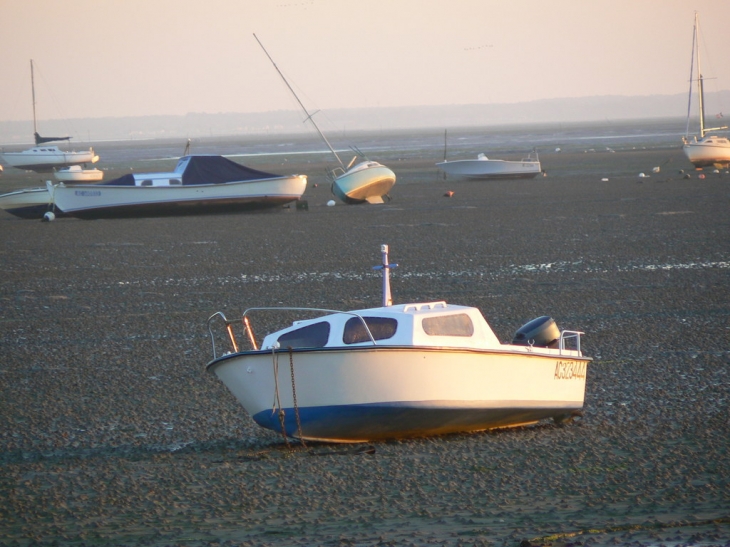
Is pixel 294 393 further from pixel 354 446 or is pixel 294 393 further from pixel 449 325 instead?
pixel 449 325

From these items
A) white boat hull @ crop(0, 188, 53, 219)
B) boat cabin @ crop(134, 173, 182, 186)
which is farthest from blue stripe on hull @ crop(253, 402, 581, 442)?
white boat hull @ crop(0, 188, 53, 219)

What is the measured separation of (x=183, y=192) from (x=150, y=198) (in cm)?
101

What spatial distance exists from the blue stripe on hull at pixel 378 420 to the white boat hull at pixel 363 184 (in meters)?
23.7

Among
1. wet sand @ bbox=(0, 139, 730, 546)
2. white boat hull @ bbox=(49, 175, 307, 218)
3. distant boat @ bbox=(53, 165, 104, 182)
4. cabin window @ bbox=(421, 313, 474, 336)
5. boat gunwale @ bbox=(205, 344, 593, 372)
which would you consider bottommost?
wet sand @ bbox=(0, 139, 730, 546)

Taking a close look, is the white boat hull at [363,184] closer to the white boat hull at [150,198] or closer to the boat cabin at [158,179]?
the white boat hull at [150,198]

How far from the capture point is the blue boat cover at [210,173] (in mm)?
29750

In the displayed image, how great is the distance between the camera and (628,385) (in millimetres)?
10148

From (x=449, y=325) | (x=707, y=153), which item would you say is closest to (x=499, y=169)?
(x=707, y=153)

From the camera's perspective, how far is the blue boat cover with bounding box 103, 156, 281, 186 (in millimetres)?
29750

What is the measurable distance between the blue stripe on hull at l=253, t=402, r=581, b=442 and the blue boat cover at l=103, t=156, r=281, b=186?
22.3 metres

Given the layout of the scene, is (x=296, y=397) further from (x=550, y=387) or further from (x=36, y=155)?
(x=36, y=155)

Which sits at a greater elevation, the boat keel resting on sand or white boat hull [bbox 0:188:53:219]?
white boat hull [bbox 0:188:53:219]

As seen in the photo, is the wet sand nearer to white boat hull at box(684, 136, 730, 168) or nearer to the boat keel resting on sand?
the boat keel resting on sand

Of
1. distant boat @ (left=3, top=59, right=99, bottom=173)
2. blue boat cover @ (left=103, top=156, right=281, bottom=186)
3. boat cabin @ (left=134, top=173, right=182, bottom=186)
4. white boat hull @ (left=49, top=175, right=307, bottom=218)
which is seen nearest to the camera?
white boat hull @ (left=49, top=175, right=307, bottom=218)
